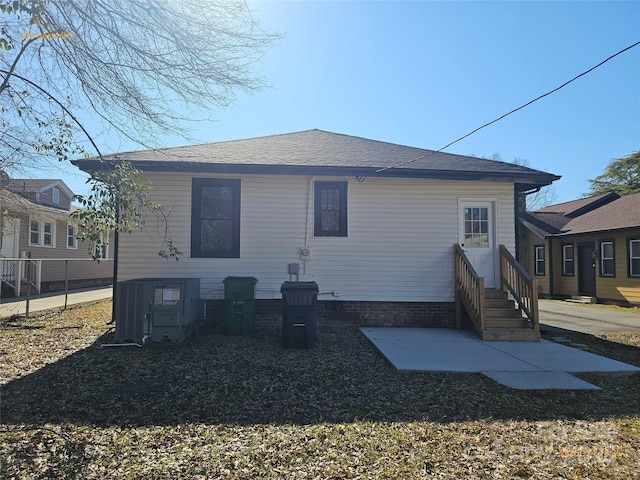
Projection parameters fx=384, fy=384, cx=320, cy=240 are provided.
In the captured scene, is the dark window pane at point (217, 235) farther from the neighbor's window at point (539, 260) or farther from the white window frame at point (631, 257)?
the neighbor's window at point (539, 260)

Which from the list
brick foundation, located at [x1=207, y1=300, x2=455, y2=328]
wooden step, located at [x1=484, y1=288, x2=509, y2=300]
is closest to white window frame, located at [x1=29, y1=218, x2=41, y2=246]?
brick foundation, located at [x1=207, y1=300, x2=455, y2=328]

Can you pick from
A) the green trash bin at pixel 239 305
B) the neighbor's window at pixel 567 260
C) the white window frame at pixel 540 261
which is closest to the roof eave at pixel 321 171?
the green trash bin at pixel 239 305

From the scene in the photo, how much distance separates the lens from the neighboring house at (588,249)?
1339 cm

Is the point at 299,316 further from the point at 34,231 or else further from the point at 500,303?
the point at 34,231

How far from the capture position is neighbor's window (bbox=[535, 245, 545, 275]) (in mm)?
17766

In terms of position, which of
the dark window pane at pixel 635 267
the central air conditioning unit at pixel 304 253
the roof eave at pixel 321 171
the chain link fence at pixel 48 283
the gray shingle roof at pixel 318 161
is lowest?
the chain link fence at pixel 48 283

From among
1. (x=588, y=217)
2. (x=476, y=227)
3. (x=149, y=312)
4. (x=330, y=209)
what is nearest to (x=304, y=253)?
(x=330, y=209)

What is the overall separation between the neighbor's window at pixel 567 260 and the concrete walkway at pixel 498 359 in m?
11.1

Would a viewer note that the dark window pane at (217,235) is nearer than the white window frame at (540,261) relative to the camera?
Yes

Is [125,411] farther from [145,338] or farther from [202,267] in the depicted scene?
[202,267]

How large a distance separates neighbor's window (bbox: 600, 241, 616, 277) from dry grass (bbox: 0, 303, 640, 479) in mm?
11053

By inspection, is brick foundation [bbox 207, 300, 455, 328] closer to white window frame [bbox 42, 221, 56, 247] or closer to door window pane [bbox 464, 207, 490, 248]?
door window pane [bbox 464, 207, 490, 248]

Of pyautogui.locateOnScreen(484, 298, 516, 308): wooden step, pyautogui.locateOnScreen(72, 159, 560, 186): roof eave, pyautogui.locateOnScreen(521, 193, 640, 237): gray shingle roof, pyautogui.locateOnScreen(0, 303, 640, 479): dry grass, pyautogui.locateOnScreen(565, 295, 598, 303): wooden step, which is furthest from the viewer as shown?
pyautogui.locateOnScreen(565, 295, 598, 303): wooden step

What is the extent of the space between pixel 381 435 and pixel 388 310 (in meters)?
5.01
